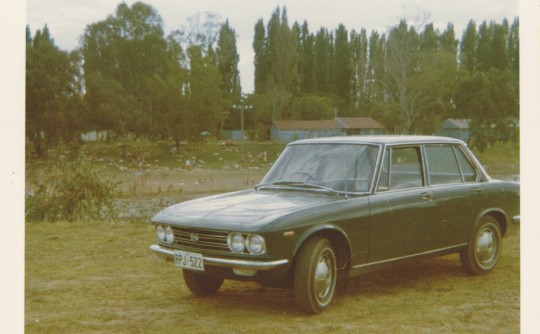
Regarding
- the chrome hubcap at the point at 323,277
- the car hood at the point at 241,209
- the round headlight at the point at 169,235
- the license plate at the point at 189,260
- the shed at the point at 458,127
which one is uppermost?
the shed at the point at 458,127

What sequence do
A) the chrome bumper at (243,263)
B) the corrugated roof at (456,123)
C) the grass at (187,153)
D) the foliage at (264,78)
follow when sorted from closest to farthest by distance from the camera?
the chrome bumper at (243,263), the foliage at (264,78), the corrugated roof at (456,123), the grass at (187,153)

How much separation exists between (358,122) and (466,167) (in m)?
6.93

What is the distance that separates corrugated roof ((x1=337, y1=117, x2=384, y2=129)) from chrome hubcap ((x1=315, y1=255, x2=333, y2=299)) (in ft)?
25.9

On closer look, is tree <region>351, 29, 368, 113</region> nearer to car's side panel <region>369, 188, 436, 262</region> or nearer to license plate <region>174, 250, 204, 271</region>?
car's side panel <region>369, 188, 436, 262</region>

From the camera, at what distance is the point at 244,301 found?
589 centimetres

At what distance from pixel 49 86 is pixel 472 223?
754cm

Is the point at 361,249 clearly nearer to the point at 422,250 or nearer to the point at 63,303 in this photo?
the point at 422,250

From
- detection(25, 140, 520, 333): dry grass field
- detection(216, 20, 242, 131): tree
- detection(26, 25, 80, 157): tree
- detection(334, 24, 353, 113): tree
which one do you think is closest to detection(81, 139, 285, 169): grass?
detection(216, 20, 242, 131): tree

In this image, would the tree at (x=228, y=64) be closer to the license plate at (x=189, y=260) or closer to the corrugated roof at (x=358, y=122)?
the corrugated roof at (x=358, y=122)

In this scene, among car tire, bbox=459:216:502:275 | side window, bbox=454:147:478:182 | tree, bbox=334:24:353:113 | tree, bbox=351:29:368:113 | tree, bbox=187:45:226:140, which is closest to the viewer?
car tire, bbox=459:216:502:275

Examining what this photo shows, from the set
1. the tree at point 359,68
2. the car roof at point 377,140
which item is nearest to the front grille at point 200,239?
the car roof at point 377,140

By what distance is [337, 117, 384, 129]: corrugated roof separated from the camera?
44.7ft

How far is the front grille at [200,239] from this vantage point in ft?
16.9

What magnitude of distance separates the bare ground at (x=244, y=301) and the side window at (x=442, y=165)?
1.11m
